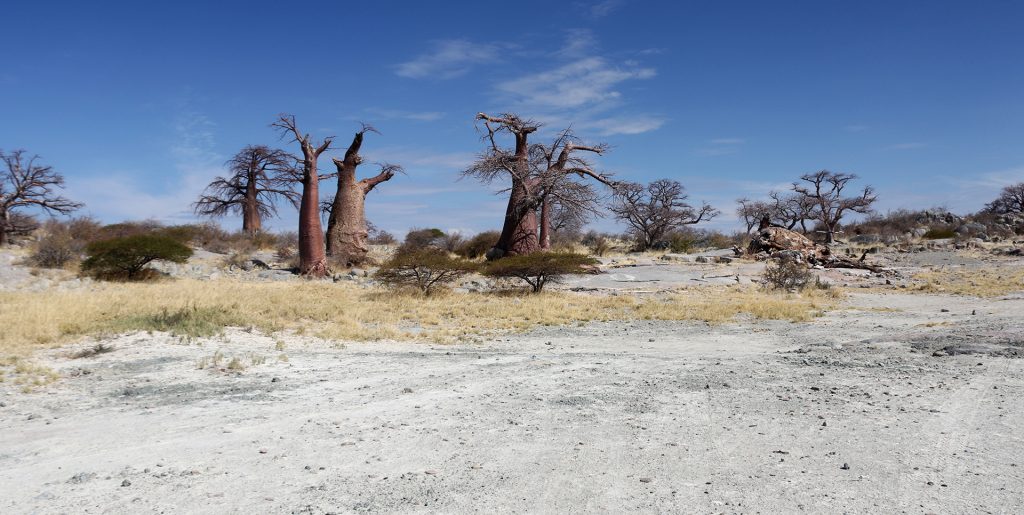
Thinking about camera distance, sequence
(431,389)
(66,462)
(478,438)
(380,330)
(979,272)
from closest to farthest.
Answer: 1. (66,462)
2. (478,438)
3. (431,389)
4. (380,330)
5. (979,272)

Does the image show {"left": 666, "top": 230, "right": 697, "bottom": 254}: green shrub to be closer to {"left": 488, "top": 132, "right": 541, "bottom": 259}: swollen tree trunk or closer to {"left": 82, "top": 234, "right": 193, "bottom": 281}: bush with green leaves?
{"left": 488, "top": 132, "right": 541, "bottom": 259}: swollen tree trunk

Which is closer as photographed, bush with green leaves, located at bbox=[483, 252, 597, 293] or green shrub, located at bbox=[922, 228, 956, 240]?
bush with green leaves, located at bbox=[483, 252, 597, 293]

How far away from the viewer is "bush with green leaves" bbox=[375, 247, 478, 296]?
1543cm

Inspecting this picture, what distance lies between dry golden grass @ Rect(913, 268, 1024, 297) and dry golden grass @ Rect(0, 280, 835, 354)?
3.24 meters

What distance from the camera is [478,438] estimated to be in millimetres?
4738

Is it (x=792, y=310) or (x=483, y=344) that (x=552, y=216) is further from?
(x=483, y=344)

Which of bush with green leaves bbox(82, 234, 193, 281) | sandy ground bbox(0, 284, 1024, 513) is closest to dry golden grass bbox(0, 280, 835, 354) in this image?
sandy ground bbox(0, 284, 1024, 513)

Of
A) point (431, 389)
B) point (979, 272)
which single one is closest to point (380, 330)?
point (431, 389)

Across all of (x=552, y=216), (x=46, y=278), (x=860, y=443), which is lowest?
(x=860, y=443)

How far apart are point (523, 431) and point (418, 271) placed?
36.7ft

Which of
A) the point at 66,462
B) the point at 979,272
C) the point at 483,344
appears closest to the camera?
the point at 66,462

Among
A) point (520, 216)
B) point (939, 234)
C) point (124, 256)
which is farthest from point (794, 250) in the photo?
point (124, 256)

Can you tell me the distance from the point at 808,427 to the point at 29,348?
8509mm

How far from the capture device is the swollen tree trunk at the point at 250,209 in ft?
102
